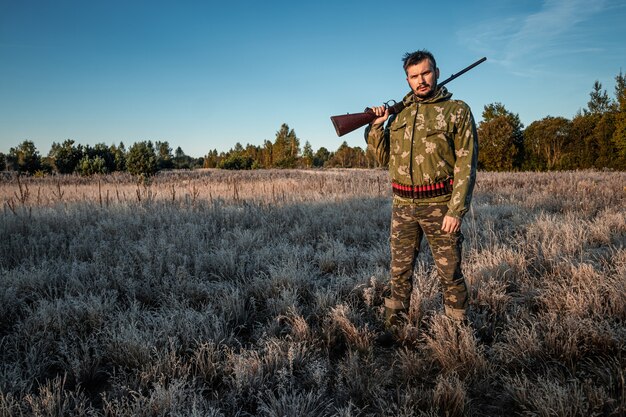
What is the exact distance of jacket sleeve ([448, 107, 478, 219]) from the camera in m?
2.28

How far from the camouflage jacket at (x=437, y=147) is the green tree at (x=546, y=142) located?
34.0 meters

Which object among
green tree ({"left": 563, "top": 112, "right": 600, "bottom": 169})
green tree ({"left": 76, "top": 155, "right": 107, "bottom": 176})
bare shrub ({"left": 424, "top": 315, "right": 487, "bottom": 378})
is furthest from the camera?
green tree ({"left": 563, "top": 112, "right": 600, "bottom": 169})

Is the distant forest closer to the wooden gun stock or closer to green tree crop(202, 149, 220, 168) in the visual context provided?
the wooden gun stock

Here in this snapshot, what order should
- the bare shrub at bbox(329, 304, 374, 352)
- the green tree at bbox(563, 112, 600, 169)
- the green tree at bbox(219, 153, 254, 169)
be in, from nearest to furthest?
the bare shrub at bbox(329, 304, 374, 352)
the green tree at bbox(563, 112, 600, 169)
the green tree at bbox(219, 153, 254, 169)

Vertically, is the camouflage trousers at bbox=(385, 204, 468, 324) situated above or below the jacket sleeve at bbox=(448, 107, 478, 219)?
below

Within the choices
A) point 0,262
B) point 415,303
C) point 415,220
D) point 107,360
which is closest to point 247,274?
point 107,360

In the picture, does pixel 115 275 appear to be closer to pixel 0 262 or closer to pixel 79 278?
pixel 79 278

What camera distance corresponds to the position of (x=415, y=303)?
295 centimetres

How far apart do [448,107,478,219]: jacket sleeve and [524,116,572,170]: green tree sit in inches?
1340

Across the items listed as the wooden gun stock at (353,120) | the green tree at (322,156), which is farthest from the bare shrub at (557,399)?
the green tree at (322,156)

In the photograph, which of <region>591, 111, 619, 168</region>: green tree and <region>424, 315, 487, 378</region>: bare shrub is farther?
<region>591, 111, 619, 168</region>: green tree

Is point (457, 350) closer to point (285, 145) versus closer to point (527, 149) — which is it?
point (527, 149)

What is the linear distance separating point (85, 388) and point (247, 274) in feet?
6.79

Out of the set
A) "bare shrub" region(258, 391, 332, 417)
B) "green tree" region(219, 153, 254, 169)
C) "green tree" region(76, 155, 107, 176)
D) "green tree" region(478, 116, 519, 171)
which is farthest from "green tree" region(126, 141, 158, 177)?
"green tree" region(478, 116, 519, 171)
